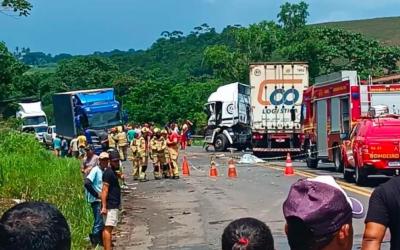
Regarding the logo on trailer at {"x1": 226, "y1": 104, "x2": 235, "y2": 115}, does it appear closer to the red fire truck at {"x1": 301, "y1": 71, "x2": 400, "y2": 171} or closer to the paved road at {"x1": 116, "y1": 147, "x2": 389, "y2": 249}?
the red fire truck at {"x1": 301, "y1": 71, "x2": 400, "y2": 171}

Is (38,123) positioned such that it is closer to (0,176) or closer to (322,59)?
(322,59)

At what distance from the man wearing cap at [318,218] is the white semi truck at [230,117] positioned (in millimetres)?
41786

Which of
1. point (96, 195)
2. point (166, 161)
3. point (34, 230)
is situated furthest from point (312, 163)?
point (34, 230)

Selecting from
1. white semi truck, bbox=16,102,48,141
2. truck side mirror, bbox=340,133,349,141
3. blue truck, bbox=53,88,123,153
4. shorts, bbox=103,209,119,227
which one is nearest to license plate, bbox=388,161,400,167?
truck side mirror, bbox=340,133,349,141

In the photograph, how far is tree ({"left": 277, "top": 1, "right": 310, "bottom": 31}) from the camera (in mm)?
80375

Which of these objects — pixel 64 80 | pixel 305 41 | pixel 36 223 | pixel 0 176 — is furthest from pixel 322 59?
pixel 36 223

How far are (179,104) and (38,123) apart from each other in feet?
39.8

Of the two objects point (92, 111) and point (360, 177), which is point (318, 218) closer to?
point (360, 177)

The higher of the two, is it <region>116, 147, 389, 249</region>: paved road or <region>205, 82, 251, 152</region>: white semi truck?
<region>205, 82, 251, 152</region>: white semi truck

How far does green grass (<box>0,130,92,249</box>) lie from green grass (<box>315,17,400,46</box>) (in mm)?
81822

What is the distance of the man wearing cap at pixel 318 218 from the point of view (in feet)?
12.3

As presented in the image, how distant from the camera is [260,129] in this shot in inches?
1556

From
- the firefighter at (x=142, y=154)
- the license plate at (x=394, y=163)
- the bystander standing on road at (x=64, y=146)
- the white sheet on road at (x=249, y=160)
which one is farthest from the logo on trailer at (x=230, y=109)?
the license plate at (x=394, y=163)

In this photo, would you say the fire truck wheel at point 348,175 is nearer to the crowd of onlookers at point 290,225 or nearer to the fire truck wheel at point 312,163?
the fire truck wheel at point 312,163
